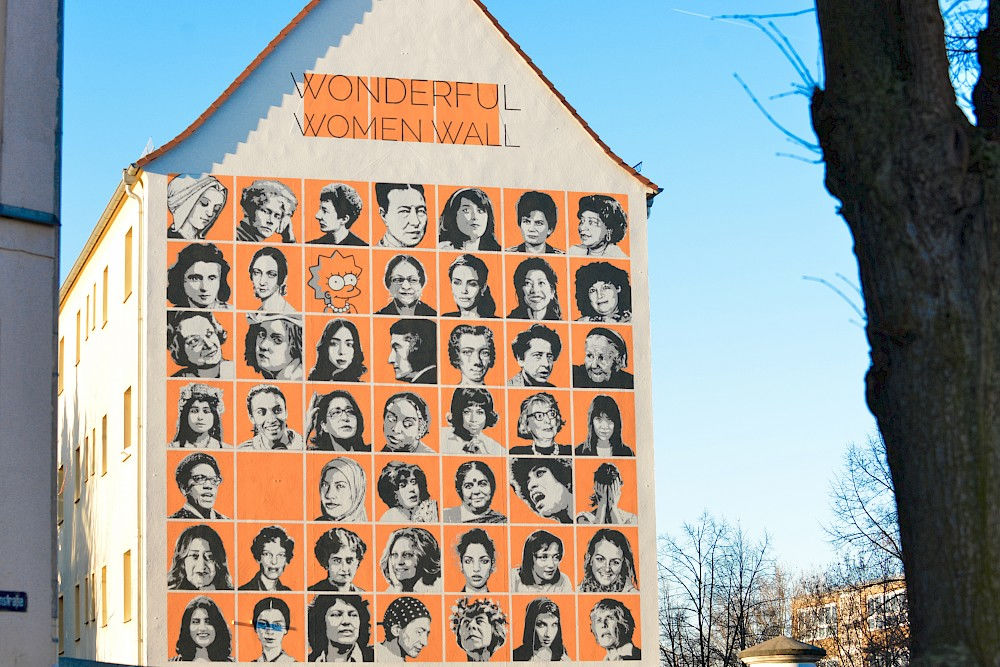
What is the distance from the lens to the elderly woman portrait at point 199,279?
2734 cm

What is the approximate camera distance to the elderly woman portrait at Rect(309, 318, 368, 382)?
27.5 metres

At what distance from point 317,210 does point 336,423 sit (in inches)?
159

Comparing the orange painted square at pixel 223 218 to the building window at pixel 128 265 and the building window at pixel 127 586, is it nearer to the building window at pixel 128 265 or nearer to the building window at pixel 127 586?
the building window at pixel 128 265

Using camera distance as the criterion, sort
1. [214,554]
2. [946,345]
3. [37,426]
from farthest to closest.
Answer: [214,554]
[37,426]
[946,345]

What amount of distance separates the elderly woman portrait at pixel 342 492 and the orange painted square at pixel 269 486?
17.5 inches

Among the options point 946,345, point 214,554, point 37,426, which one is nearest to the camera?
point 946,345

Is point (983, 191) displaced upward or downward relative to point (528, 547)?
upward

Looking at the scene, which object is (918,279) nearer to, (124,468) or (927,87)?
(927,87)

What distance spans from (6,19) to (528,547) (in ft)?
52.5

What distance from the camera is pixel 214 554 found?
2620 centimetres

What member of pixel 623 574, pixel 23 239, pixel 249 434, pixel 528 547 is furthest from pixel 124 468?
pixel 23 239

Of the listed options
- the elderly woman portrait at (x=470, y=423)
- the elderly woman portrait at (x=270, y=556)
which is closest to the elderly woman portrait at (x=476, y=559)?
the elderly woman portrait at (x=470, y=423)

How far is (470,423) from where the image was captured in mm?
27969

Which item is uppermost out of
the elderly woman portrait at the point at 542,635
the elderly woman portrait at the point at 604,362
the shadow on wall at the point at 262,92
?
the shadow on wall at the point at 262,92
